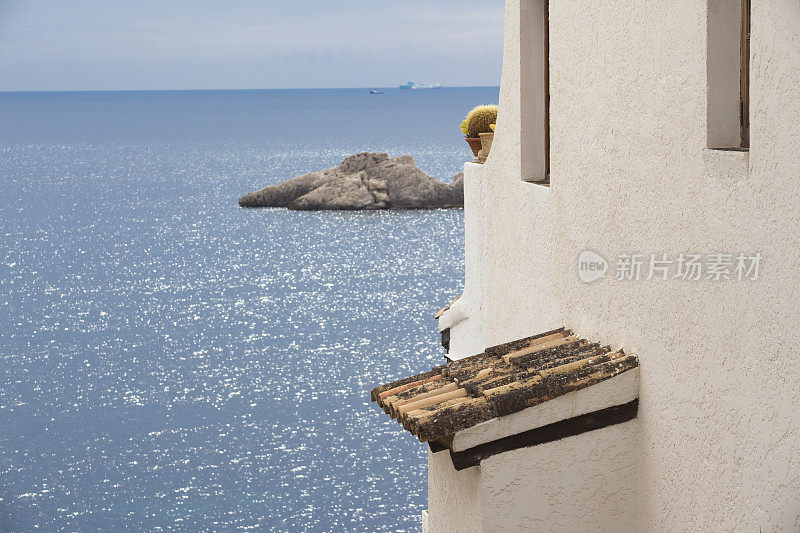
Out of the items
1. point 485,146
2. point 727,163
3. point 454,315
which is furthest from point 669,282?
point 454,315

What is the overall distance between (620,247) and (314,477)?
21.8m

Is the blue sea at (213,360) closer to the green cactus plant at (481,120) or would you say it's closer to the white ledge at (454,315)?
the white ledge at (454,315)

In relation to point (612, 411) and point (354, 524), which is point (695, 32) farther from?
point (354, 524)

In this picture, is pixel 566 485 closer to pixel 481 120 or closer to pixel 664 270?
pixel 664 270

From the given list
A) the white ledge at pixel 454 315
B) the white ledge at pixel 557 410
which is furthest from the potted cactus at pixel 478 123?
the white ledge at pixel 557 410

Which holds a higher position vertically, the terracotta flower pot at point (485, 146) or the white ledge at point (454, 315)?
the terracotta flower pot at point (485, 146)

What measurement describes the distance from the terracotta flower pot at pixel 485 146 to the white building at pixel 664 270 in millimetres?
1904

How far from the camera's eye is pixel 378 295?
47500 mm

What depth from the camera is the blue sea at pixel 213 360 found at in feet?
84.1

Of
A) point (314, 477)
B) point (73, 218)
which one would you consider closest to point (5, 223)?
point (73, 218)

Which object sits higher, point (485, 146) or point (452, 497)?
point (485, 146)

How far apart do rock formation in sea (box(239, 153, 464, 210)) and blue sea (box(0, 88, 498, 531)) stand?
56.8 inches

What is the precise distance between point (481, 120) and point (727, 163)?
223 inches

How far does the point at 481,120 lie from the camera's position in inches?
384
